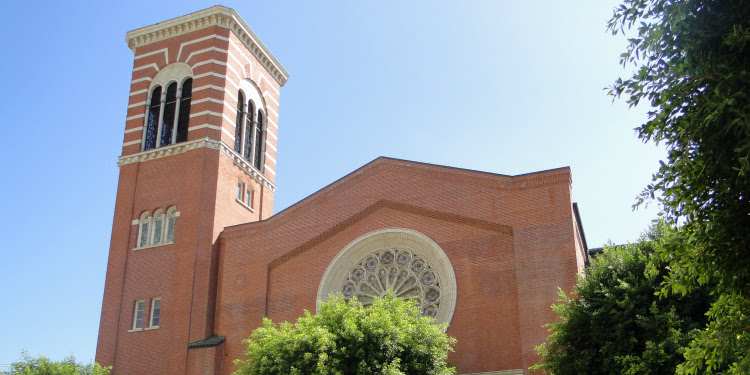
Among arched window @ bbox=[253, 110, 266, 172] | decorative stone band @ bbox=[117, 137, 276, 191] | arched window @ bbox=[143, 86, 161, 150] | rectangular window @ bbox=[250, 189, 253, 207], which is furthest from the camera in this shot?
arched window @ bbox=[253, 110, 266, 172]

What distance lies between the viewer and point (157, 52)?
3272 centimetres

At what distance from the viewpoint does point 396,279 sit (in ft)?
79.1

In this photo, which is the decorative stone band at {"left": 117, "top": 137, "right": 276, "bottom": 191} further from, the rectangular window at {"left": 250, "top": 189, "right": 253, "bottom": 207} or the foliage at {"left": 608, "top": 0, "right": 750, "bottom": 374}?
the foliage at {"left": 608, "top": 0, "right": 750, "bottom": 374}

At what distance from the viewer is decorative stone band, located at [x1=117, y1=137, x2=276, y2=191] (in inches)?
1151

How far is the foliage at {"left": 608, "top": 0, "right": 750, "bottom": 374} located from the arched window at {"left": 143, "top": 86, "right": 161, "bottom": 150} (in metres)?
25.6

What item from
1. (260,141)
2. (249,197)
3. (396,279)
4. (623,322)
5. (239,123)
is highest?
(239,123)

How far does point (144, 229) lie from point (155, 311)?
371 cm

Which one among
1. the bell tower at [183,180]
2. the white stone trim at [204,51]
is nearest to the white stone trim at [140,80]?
the bell tower at [183,180]

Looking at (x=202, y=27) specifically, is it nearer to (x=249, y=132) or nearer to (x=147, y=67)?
(x=147, y=67)

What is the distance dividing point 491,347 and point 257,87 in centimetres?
1791

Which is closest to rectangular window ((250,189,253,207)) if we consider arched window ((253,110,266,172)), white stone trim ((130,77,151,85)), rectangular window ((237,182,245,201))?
rectangular window ((237,182,245,201))

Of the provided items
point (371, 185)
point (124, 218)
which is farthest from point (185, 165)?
point (371, 185)

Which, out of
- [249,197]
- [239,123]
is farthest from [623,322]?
[239,123]

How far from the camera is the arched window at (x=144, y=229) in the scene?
2868 centimetres
